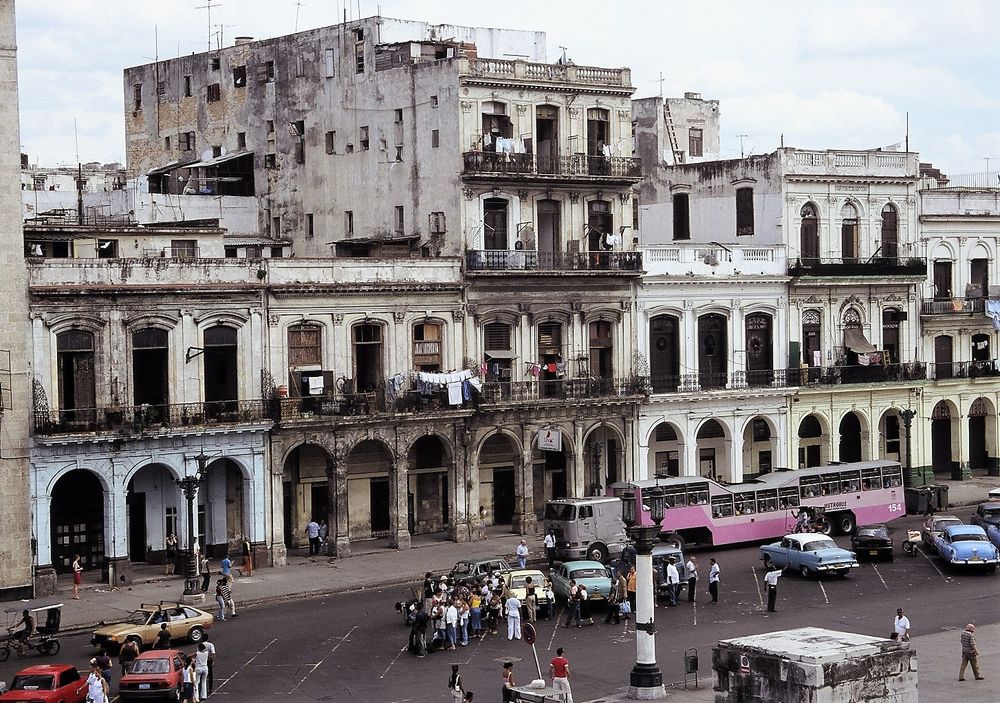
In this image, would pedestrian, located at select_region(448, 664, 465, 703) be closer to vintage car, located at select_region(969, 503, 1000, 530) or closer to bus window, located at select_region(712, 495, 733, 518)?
bus window, located at select_region(712, 495, 733, 518)

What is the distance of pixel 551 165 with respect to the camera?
63.4 m

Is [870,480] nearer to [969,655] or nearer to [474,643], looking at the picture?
[474,643]

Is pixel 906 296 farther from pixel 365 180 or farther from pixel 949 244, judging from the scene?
pixel 365 180

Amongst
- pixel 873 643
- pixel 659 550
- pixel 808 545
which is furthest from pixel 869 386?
pixel 873 643

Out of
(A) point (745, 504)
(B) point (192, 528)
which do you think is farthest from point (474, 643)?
(A) point (745, 504)

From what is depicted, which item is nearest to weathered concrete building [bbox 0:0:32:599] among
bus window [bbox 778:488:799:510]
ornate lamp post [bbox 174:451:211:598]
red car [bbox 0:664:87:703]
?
ornate lamp post [bbox 174:451:211:598]

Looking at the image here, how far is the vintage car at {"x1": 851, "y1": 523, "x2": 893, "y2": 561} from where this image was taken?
56.7 m

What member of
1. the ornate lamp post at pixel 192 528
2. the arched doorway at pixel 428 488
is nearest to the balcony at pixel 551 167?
the arched doorway at pixel 428 488

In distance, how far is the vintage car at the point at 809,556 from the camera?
176 ft

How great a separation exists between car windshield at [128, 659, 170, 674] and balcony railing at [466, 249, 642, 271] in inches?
1022

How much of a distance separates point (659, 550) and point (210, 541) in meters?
16.0

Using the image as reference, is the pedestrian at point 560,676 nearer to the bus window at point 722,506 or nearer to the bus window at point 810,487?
the bus window at point 722,506

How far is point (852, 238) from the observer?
236ft

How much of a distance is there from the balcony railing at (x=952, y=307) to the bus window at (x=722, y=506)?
20.0 metres
